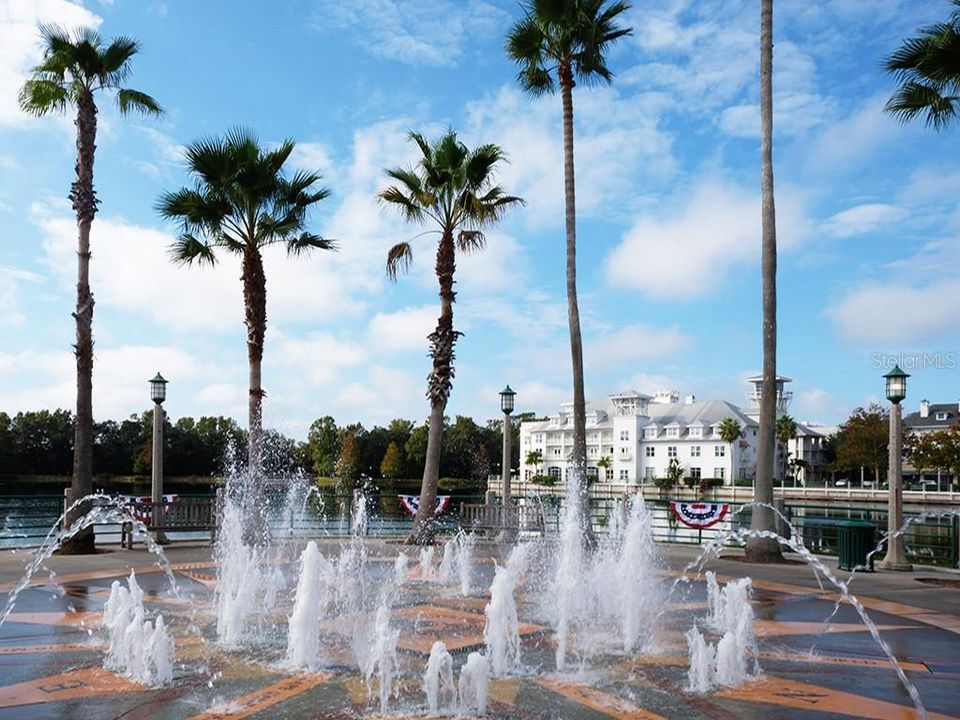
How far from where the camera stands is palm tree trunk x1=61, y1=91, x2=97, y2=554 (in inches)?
620

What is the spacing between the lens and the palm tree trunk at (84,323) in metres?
15.7

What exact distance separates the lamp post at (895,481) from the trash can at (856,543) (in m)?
0.40

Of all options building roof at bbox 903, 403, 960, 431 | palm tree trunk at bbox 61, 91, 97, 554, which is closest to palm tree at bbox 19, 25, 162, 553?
palm tree trunk at bbox 61, 91, 97, 554

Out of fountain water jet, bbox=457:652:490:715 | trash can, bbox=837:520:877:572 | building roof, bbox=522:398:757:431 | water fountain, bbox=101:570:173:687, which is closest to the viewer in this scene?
fountain water jet, bbox=457:652:490:715

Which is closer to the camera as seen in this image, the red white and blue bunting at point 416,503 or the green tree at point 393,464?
the red white and blue bunting at point 416,503

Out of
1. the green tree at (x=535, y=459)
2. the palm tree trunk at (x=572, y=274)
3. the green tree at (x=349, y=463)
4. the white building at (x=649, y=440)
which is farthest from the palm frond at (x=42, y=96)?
the green tree at (x=535, y=459)

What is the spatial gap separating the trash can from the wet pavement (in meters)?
2.75

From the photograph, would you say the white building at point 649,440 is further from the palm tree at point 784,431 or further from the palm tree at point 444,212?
the palm tree at point 444,212

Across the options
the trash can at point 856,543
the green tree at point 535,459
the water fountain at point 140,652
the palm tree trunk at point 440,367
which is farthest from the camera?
the green tree at point 535,459

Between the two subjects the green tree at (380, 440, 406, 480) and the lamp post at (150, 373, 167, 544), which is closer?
the lamp post at (150, 373, 167, 544)

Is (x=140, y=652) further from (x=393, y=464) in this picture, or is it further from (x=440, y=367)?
(x=393, y=464)

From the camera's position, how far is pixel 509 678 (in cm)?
696

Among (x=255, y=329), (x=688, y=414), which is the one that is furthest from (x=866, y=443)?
(x=255, y=329)

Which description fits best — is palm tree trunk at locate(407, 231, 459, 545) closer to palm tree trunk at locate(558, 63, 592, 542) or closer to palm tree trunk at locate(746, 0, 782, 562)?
palm tree trunk at locate(558, 63, 592, 542)
